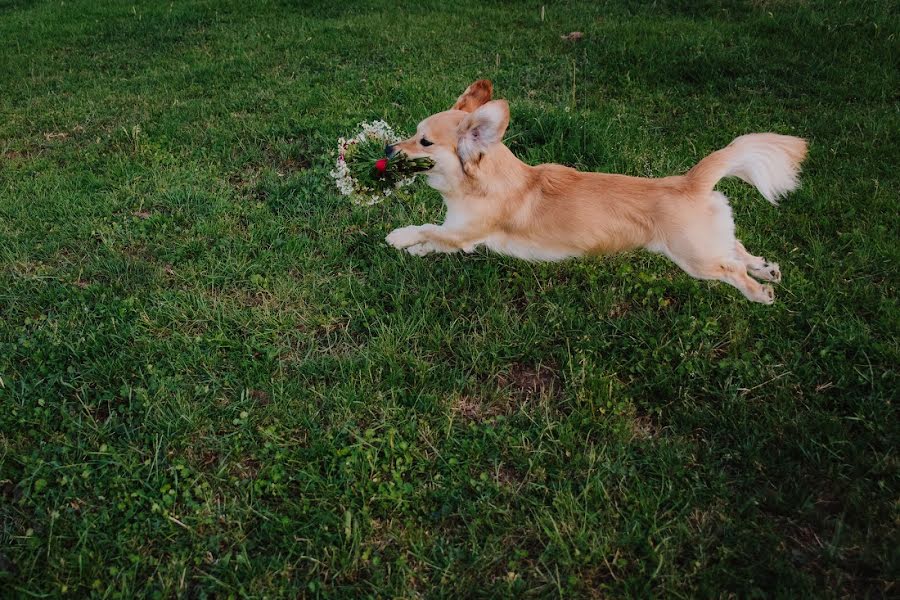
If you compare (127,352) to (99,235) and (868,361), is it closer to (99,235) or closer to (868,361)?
(99,235)

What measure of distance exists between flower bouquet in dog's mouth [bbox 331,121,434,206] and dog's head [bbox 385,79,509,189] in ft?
0.20

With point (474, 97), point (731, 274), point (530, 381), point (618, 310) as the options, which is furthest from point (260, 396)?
point (731, 274)

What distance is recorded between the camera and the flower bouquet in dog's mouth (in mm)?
3758

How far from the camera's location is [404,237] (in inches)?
166

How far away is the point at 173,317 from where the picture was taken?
3750mm

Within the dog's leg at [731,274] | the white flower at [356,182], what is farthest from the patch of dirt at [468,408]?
the white flower at [356,182]

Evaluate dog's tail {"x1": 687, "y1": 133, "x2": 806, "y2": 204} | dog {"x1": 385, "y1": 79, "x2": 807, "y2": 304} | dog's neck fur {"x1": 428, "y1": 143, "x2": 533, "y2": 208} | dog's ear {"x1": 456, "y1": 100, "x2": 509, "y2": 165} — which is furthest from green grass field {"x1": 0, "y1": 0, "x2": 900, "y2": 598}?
dog's ear {"x1": 456, "y1": 100, "x2": 509, "y2": 165}

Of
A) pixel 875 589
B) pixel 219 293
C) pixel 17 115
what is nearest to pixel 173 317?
pixel 219 293

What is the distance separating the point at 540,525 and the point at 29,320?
3.23 metres

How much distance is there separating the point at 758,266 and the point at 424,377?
2204mm

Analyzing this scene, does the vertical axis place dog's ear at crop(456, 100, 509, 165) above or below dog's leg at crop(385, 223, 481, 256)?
above

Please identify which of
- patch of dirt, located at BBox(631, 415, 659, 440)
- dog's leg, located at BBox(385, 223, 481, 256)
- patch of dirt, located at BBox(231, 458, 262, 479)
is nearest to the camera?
patch of dirt, located at BBox(231, 458, 262, 479)

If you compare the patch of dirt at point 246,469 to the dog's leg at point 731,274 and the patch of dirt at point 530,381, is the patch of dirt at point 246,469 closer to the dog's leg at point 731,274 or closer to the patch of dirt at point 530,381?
the patch of dirt at point 530,381

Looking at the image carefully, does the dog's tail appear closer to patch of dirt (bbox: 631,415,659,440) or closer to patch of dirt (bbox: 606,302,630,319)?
patch of dirt (bbox: 606,302,630,319)
